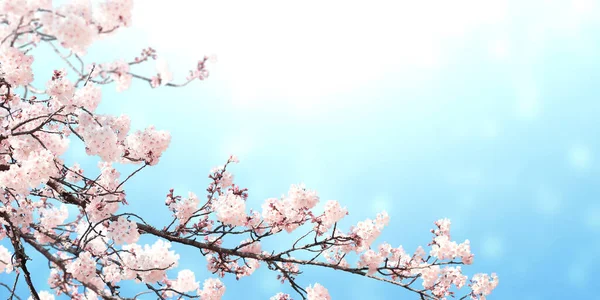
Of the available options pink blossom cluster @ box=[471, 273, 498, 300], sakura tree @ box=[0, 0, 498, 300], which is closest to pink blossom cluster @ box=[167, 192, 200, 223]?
sakura tree @ box=[0, 0, 498, 300]

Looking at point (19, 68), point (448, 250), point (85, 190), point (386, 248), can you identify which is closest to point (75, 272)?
point (85, 190)

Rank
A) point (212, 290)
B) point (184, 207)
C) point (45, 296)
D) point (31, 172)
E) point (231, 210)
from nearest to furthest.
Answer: point (31, 172) < point (231, 210) < point (184, 207) < point (212, 290) < point (45, 296)

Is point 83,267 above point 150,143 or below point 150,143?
below

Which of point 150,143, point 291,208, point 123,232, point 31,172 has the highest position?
point 150,143

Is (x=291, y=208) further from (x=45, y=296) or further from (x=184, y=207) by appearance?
(x=45, y=296)

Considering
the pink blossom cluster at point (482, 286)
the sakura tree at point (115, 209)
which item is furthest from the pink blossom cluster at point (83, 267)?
the pink blossom cluster at point (482, 286)

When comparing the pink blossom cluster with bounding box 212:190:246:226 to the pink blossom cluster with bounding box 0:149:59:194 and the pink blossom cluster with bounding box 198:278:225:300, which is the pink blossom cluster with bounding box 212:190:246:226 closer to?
the pink blossom cluster with bounding box 198:278:225:300

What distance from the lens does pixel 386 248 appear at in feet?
20.2

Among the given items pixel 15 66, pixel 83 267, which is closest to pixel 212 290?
pixel 83 267

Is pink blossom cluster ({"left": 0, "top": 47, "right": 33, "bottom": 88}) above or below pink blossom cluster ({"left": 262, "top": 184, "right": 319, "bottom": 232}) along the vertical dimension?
above

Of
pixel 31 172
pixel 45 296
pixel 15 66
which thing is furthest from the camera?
pixel 45 296

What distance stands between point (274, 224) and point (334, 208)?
0.71 metres

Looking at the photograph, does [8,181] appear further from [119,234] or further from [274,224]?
[274,224]

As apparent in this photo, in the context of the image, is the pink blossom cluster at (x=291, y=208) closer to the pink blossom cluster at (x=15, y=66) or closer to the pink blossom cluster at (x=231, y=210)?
the pink blossom cluster at (x=231, y=210)
